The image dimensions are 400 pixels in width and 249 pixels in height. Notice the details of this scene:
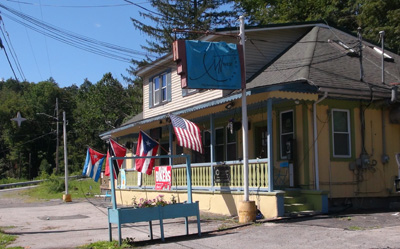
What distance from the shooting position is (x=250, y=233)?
10.2 metres

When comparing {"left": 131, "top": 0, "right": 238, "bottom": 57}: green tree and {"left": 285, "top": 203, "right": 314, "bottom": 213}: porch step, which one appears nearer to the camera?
{"left": 285, "top": 203, "right": 314, "bottom": 213}: porch step

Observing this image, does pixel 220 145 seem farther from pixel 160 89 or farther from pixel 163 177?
pixel 160 89

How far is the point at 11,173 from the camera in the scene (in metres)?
72.2

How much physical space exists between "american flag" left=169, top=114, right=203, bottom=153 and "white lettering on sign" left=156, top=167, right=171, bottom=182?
3.90 m

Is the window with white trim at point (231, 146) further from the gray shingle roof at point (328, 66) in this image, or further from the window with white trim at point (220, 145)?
the gray shingle roof at point (328, 66)

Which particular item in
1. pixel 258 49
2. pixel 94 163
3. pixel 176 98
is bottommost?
pixel 94 163

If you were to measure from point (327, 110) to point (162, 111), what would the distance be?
909 centimetres

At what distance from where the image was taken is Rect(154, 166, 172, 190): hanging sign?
1608 centimetres

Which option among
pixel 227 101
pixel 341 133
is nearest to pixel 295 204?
pixel 341 133

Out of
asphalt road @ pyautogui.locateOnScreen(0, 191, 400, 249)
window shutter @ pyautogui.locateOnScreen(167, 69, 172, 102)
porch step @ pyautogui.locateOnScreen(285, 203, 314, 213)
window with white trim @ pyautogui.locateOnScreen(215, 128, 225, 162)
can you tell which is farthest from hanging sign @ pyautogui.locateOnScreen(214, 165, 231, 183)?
window shutter @ pyautogui.locateOnScreen(167, 69, 172, 102)

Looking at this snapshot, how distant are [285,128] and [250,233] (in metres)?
→ 4.90

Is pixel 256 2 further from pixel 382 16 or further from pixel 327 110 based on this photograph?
pixel 327 110

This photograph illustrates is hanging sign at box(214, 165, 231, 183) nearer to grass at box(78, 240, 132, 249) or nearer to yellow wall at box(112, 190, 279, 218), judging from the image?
yellow wall at box(112, 190, 279, 218)

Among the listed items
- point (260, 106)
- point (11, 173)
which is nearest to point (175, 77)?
point (260, 106)
